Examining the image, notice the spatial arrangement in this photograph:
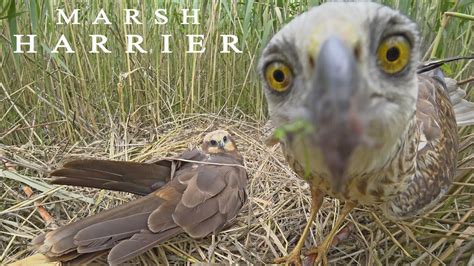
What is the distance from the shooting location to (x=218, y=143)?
2057 millimetres

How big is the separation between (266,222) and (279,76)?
100 cm

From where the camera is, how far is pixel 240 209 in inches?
67.9

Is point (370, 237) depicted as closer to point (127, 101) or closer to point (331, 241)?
point (331, 241)

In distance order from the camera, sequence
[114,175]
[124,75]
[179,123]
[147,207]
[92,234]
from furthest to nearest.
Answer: [179,123] < [124,75] < [114,175] < [147,207] < [92,234]

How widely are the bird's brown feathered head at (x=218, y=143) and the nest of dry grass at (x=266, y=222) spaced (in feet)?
0.46

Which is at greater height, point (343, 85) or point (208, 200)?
point (343, 85)

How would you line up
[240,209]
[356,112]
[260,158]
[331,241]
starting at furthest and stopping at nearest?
[260,158] → [240,209] → [331,241] → [356,112]

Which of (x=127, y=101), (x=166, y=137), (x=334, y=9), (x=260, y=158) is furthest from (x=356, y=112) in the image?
(x=127, y=101)

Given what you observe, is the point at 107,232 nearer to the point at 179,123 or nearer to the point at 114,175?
the point at 114,175

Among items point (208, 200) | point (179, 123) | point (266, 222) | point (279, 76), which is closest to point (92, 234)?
point (208, 200)

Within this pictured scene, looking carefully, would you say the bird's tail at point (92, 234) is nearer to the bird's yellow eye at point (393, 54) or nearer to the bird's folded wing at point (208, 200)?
the bird's folded wing at point (208, 200)

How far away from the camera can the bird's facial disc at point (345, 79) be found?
549 mm

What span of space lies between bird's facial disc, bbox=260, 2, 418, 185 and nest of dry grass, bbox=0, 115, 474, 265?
0.76m

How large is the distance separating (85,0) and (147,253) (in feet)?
4.29
